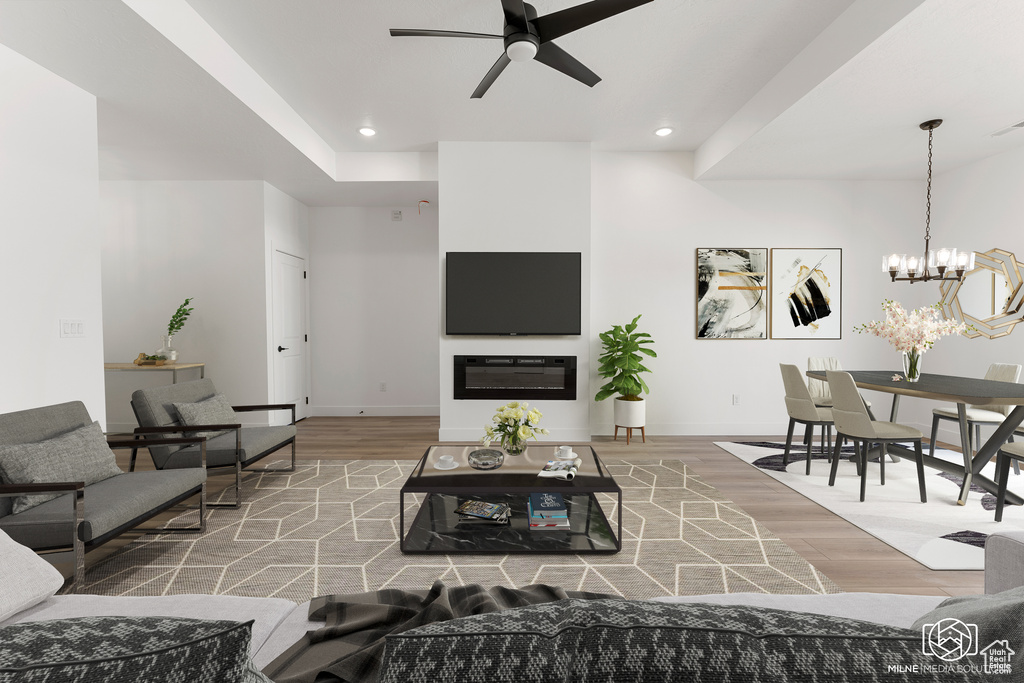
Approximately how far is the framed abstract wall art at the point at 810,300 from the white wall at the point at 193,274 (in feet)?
18.6

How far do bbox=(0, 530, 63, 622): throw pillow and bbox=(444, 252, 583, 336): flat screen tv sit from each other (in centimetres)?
380

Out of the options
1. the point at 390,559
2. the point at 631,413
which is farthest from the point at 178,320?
the point at 631,413

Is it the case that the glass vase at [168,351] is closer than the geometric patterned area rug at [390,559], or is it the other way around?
the geometric patterned area rug at [390,559]

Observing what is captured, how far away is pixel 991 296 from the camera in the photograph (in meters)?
4.58

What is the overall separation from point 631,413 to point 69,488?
13.9 ft

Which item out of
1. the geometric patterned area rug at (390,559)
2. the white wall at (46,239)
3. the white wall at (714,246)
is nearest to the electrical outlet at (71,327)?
the white wall at (46,239)

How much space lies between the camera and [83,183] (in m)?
3.24

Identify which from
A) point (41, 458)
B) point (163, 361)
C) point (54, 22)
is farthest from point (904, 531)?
point (163, 361)

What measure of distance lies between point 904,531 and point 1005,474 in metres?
0.71

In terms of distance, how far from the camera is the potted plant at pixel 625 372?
5.00m

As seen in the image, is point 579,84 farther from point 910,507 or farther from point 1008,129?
point 910,507

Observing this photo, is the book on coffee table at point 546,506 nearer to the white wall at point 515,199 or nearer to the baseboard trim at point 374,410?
the white wall at point 515,199

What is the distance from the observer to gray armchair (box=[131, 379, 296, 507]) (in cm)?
319

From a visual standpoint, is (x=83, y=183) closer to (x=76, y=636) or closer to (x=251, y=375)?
(x=251, y=375)
